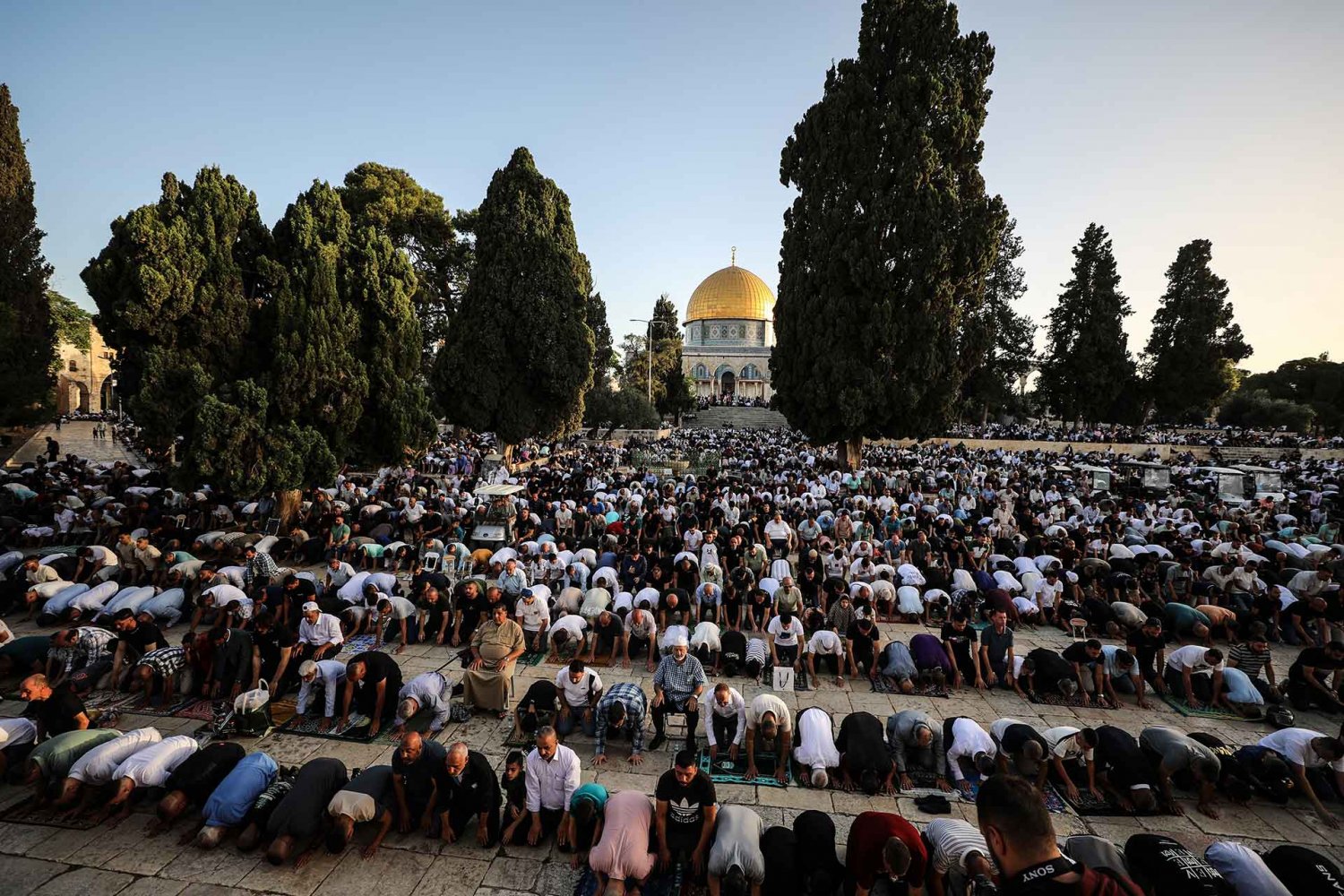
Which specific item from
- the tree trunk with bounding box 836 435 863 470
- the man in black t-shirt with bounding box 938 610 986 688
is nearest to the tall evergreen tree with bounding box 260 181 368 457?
the man in black t-shirt with bounding box 938 610 986 688

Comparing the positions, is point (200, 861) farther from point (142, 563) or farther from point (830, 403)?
point (830, 403)

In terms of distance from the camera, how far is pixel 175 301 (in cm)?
1024

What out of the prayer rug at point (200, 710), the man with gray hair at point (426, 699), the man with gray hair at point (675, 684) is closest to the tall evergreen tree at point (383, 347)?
the prayer rug at point (200, 710)

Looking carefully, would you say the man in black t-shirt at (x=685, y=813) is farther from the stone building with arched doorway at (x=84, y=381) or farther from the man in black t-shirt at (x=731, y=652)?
the stone building with arched doorway at (x=84, y=381)

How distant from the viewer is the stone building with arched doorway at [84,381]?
4247 cm

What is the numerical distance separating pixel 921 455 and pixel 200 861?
25480 mm

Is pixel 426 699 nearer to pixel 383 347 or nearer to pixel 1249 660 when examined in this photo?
pixel 1249 660

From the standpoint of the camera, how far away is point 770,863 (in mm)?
3775

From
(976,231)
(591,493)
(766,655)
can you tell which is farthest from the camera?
(976,231)

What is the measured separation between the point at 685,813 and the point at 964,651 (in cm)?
436

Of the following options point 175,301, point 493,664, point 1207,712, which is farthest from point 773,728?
point 175,301

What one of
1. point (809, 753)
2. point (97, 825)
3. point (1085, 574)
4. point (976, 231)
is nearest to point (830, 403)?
point (976, 231)

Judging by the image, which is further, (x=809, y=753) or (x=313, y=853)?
(x=809, y=753)

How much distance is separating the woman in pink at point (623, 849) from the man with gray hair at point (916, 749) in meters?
2.34
